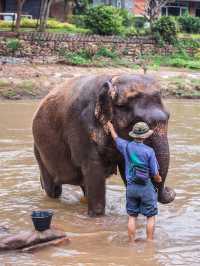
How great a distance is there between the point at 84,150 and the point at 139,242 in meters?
1.43

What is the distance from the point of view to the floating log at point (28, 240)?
7.52m

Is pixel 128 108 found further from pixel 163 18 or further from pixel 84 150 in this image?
pixel 163 18

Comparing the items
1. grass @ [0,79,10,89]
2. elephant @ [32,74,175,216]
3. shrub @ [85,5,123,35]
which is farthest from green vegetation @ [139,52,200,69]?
elephant @ [32,74,175,216]

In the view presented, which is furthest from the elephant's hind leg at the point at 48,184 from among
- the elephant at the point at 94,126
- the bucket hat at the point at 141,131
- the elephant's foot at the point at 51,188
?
the bucket hat at the point at 141,131

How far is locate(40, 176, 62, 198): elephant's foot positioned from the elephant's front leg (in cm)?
144

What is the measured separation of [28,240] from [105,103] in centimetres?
187

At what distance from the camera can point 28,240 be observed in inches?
298

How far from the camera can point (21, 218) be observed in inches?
362

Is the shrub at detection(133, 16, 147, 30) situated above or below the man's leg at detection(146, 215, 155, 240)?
above

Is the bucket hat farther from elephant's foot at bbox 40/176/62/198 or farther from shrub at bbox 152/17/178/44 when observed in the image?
shrub at bbox 152/17/178/44

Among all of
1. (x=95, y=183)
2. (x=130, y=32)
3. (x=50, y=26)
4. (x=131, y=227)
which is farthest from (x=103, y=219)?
(x=50, y=26)

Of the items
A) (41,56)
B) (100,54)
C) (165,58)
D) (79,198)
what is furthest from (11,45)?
(79,198)

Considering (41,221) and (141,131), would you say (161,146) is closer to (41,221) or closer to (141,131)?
(141,131)

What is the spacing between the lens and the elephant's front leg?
8641mm
